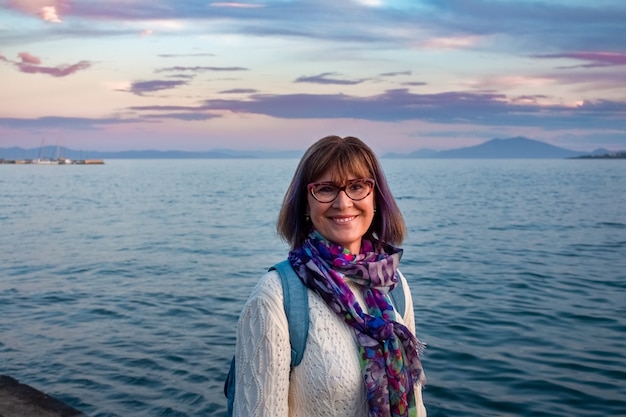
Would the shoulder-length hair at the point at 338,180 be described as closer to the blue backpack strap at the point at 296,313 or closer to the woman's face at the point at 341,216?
the woman's face at the point at 341,216

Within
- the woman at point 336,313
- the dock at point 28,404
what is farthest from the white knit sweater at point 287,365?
Result: the dock at point 28,404

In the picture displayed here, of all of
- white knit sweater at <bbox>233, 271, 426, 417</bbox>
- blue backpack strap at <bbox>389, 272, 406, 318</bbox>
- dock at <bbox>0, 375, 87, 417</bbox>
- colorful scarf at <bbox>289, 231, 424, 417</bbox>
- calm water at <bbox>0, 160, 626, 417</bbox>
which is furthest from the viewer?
calm water at <bbox>0, 160, 626, 417</bbox>

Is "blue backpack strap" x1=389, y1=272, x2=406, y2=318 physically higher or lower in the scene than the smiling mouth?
lower

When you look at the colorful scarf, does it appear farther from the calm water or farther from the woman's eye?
the calm water

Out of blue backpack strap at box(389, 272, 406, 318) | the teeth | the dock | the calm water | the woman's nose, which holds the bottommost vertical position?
the calm water

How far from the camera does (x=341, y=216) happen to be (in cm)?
271

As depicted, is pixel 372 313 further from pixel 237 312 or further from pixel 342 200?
pixel 237 312

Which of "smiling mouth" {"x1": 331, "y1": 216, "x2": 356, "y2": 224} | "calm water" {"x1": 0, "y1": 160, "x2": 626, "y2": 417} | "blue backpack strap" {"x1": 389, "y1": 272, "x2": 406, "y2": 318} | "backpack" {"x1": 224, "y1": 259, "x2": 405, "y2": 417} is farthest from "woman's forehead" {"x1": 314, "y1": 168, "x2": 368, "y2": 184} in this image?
"calm water" {"x1": 0, "y1": 160, "x2": 626, "y2": 417}

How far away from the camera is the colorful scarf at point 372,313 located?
2.57 meters

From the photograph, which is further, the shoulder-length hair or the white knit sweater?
the shoulder-length hair

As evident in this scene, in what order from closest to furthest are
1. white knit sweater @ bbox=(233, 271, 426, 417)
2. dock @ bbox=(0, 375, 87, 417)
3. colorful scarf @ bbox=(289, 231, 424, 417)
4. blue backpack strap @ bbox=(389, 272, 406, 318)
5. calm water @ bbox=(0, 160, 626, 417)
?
white knit sweater @ bbox=(233, 271, 426, 417) < colorful scarf @ bbox=(289, 231, 424, 417) < blue backpack strap @ bbox=(389, 272, 406, 318) < dock @ bbox=(0, 375, 87, 417) < calm water @ bbox=(0, 160, 626, 417)

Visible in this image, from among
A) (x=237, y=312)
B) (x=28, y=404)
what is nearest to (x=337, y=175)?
(x=28, y=404)

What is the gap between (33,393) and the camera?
264 inches

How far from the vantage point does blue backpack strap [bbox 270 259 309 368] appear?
2459mm
